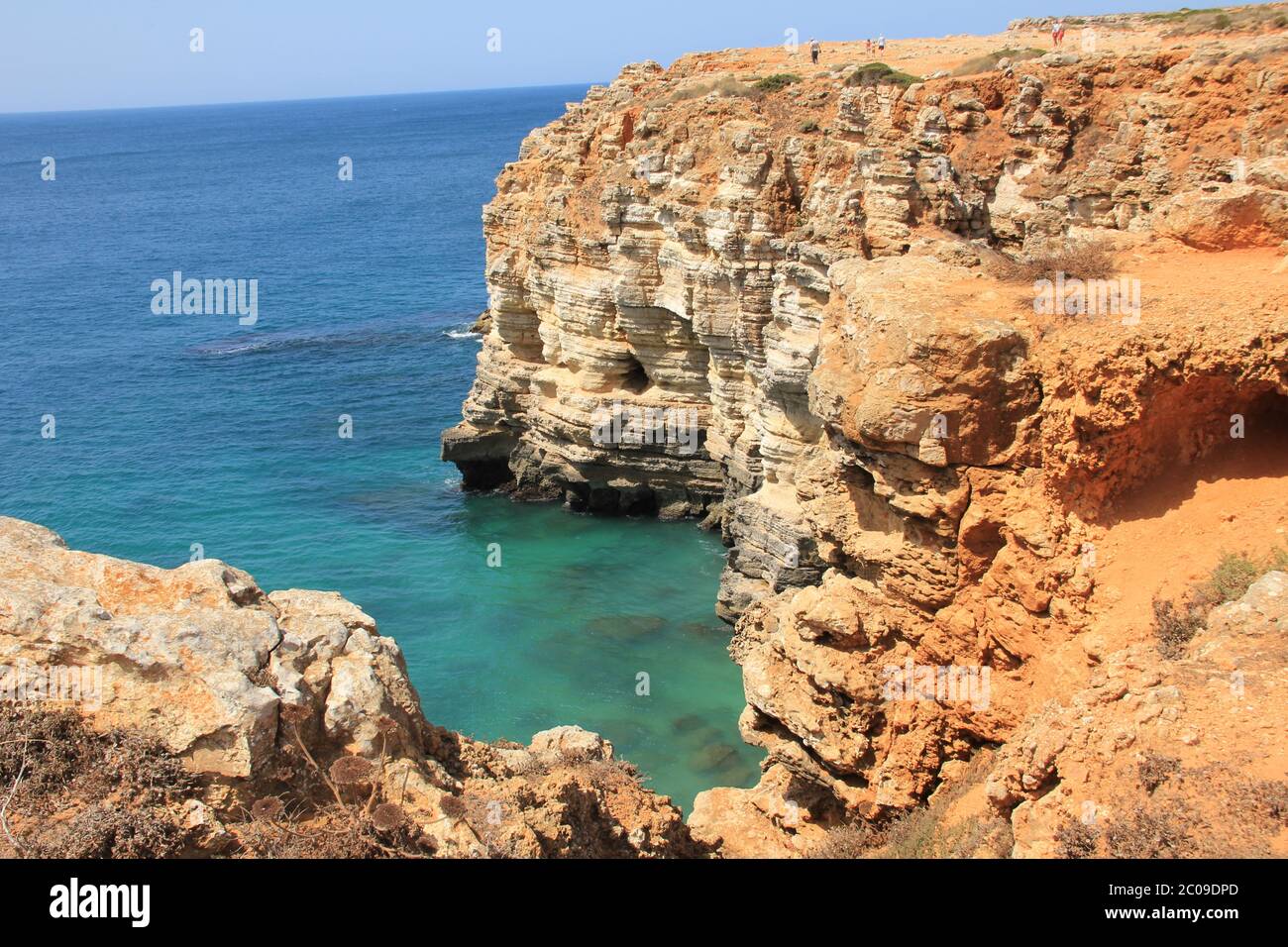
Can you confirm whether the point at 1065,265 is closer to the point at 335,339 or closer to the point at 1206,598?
the point at 1206,598

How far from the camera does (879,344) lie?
1256 cm

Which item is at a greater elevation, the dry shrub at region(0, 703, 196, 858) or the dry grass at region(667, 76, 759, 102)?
the dry grass at region(667, 76, 759, 102)

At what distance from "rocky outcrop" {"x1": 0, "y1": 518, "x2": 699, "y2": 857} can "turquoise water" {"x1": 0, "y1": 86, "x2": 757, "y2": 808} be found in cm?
1230

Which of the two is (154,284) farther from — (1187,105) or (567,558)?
(1187,105)

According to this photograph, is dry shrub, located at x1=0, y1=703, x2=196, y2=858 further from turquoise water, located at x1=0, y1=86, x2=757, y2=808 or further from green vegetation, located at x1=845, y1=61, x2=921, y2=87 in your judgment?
green vegetation, located at x1=845, y1=61, x2=921, y2=87

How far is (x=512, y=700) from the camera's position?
26.1m

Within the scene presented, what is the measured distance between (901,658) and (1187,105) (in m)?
17.7

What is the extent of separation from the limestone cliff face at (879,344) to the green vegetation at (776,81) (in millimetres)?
409

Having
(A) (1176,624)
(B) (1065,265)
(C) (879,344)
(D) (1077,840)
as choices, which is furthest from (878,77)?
(D) (1077,840)

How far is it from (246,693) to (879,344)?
7884 mm

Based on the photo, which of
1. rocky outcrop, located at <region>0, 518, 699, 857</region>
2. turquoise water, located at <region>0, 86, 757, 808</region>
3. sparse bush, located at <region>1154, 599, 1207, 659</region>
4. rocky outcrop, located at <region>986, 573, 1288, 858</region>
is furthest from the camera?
turquoise water, located at <region>0, 86, 757, 808</region>

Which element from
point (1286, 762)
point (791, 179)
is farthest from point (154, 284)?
point (1286, 762)

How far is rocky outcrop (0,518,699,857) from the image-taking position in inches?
355

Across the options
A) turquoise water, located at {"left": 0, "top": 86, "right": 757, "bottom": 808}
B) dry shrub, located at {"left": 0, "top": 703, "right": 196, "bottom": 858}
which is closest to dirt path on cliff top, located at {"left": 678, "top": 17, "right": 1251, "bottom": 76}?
turquoise water, located at {"left": 0, "top": 86, "right": 757, "bottom": 808}
